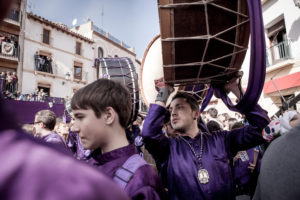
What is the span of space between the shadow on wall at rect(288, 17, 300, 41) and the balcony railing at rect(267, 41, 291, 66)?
288 millimetres

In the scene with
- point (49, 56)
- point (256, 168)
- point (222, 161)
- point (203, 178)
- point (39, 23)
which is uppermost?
point (39, 23)

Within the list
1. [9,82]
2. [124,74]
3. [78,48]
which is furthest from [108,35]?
[124,74]

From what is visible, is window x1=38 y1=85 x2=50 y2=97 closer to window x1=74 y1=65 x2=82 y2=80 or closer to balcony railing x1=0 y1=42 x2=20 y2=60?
balcony railing x1=0 y1=42 x2=20 y2=60

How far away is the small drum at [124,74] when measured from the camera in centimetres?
355

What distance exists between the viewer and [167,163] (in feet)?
6.39

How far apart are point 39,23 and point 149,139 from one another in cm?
2020

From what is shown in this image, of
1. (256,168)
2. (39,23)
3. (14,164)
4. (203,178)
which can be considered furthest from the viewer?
(39,23)

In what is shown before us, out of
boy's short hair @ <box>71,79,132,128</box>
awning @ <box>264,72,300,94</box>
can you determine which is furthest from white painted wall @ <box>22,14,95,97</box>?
boy's short hair @ <box>71,79,132,128</box>

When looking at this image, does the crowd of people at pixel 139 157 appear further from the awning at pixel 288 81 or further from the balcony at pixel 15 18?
the balcony at pixel 15 18

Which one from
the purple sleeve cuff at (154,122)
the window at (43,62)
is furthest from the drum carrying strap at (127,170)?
the window at (43,62)

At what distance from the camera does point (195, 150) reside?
6.37 ft

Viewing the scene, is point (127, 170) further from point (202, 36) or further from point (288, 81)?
point (288, 81)

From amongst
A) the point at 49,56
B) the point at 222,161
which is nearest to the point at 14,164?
the point at 222,161

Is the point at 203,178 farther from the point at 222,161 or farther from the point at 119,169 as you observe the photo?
the point at 119,169
